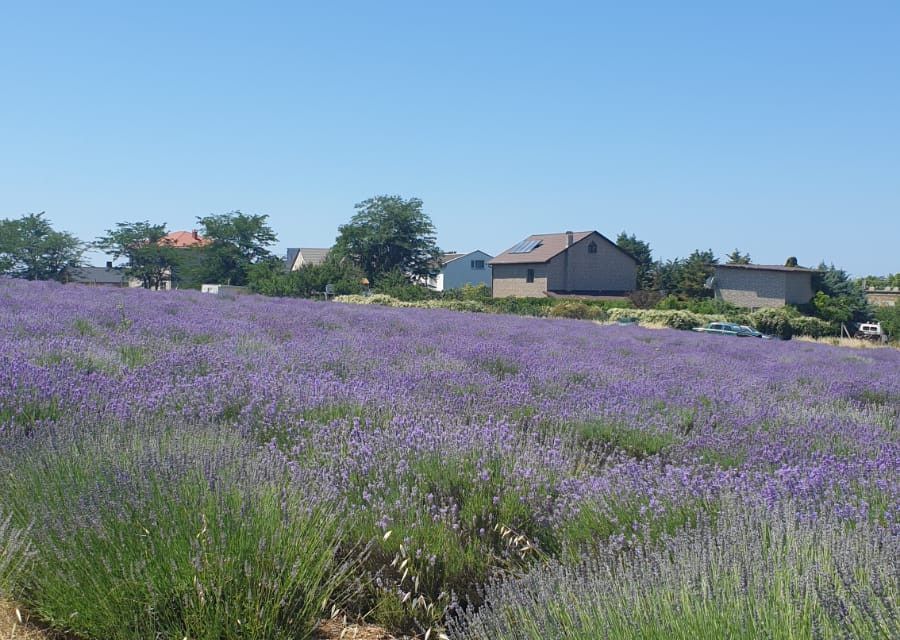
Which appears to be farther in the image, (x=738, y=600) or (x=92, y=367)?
(x=92, y=367)

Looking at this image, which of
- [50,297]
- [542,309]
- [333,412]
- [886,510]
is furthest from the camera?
[542,309]

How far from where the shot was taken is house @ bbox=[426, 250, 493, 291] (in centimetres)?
6912

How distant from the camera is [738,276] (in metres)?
43.4

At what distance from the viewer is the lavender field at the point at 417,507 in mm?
2023

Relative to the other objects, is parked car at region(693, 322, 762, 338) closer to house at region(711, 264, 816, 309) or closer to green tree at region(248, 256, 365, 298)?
house at region(711, 264, 816, 309)

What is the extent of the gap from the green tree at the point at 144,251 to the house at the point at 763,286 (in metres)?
45.8

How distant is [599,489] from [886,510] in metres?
1.13

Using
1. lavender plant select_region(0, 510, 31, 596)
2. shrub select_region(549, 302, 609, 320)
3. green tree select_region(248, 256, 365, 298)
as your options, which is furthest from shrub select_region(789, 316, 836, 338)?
lavender plant select_region(0, 510, 31, 596)

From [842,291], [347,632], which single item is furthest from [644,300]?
[347,632]

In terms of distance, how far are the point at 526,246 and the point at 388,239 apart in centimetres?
1085

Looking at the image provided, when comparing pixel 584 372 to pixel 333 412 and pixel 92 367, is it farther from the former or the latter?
pixel 92 367

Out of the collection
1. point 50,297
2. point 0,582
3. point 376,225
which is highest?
point 376,225

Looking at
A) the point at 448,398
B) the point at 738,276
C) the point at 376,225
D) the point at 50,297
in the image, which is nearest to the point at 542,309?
Result: the point at 738,276

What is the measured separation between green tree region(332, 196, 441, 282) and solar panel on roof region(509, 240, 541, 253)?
7.38m
